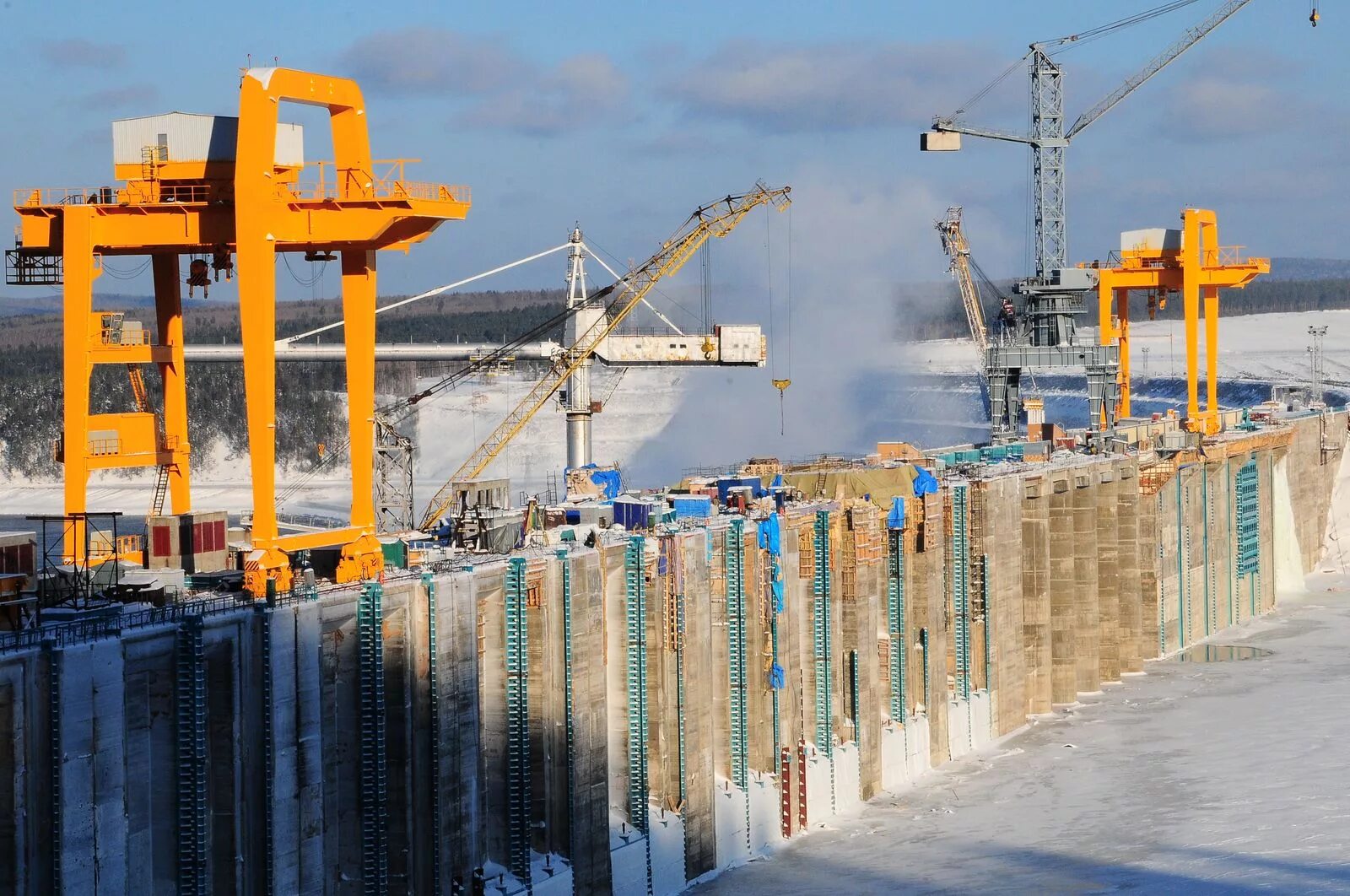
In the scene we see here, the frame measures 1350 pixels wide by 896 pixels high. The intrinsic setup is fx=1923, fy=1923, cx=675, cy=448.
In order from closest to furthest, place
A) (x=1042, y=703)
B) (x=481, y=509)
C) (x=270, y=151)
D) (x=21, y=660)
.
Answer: (x=21, y=660), (x=270, y=151), (x=481, y=509), (x=1042, y=703)

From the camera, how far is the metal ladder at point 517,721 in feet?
158

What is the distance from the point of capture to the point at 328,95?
157 feet

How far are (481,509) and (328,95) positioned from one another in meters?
14.8

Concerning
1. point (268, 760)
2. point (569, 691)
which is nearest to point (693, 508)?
point (569, 691)

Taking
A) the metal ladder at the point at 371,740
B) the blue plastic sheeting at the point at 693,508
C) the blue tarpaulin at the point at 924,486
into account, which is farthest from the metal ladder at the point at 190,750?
the blue tarpaulin at the point at 924,486

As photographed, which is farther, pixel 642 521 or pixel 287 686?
pixel 642 521

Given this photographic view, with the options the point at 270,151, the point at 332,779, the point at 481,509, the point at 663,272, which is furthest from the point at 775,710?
the point at 663,272

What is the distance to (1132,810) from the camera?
6369 cm

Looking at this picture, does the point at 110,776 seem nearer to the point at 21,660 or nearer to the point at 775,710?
the point at 21,660

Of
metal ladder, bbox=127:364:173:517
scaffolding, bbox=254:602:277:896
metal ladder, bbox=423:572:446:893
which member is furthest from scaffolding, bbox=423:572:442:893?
metal ladder, bbox=127:364:173:517

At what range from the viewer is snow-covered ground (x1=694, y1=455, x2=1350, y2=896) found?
2174 inches

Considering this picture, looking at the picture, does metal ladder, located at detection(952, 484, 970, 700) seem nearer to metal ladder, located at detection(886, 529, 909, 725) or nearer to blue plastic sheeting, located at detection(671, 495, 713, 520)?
metal ladder, located at detection(886, 529, 909, 725)

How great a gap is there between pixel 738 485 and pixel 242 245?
2694cm

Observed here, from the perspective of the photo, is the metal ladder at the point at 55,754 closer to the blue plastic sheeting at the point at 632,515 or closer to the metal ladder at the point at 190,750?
the metal ladder at the point at 190,750
